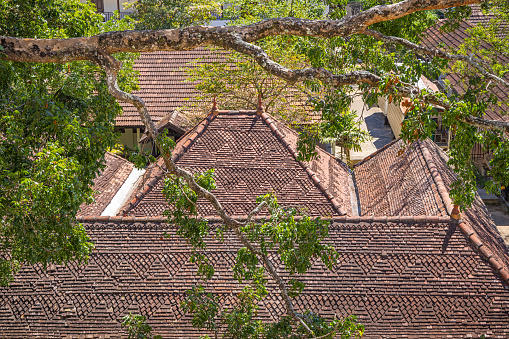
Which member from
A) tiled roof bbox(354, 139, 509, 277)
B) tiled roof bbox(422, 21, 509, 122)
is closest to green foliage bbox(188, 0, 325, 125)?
tiled roof bbox(354, 139, 509, 277)

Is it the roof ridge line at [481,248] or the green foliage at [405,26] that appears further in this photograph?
the roof ridge line at [481,248]

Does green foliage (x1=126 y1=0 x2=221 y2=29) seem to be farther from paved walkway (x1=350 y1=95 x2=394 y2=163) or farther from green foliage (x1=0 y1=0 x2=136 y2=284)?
green foliage (x1=0 y1=0 x2=136 y2=284)

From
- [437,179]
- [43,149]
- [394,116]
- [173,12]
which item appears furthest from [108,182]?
[394,116]

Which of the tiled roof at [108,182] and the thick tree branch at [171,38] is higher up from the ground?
the thick tree branch at [171,38]

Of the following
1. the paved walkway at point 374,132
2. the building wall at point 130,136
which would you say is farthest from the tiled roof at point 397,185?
the building wall at point 130,136

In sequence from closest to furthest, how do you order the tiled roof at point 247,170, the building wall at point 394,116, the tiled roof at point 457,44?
the tiled roof at point 247,170, the tiled roof at point 457,44, the building wall at point 394,116

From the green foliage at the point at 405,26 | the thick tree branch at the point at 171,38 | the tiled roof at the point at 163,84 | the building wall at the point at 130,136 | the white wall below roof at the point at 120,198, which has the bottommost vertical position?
the white wall below roof at the point at 120,198

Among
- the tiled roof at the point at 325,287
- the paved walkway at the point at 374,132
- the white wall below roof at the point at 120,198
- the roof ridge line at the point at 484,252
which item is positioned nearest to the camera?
the tiled roof at the point at 325,287

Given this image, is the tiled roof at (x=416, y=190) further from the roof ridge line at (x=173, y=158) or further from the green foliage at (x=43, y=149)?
the green foliage at (x=43, y=149)
